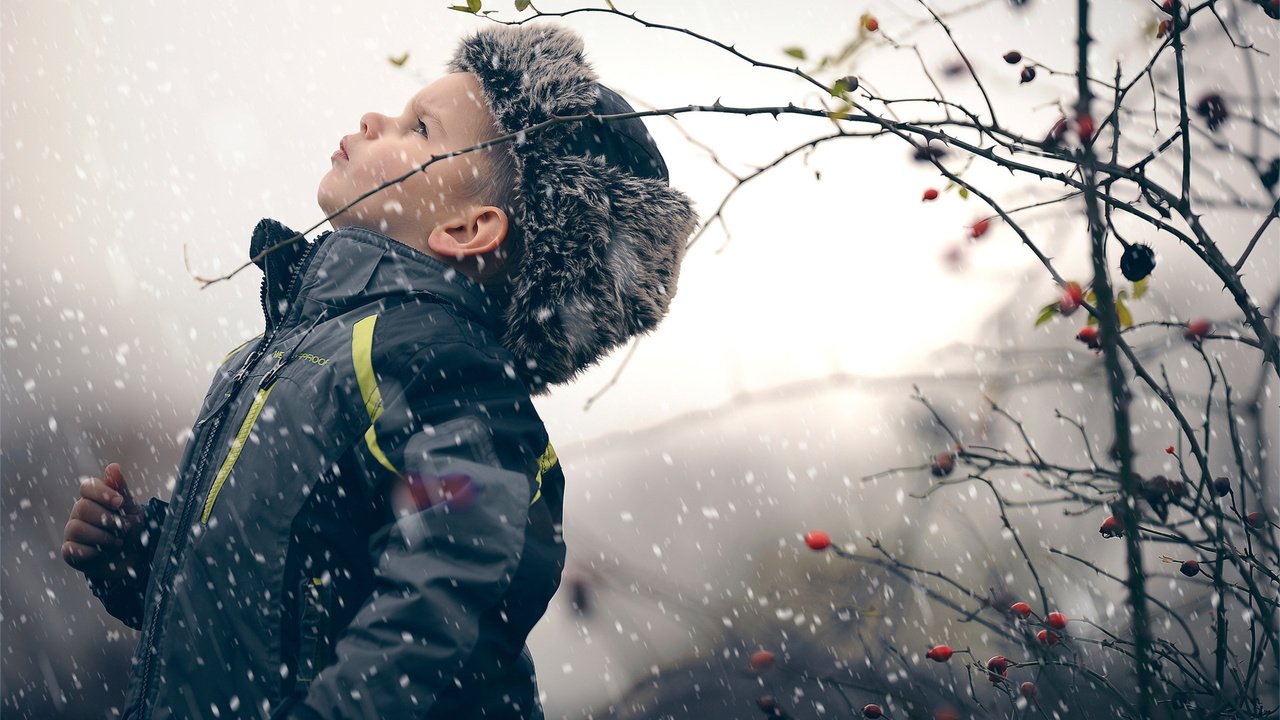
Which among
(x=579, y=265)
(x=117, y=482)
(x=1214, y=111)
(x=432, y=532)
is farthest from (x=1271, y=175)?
(x=117, y=482)

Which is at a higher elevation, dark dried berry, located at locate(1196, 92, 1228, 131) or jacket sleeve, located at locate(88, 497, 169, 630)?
dark dried berry, located at locate(1196, 92, 1228, 131)

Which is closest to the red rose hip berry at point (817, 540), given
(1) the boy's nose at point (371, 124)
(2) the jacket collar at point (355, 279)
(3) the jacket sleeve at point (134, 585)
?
(2) the jacket collar at point (355, 279)

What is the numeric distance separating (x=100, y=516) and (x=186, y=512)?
26cm

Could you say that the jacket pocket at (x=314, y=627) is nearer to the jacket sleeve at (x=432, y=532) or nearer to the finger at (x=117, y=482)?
the jacket sleeve at (x=432, y=532)

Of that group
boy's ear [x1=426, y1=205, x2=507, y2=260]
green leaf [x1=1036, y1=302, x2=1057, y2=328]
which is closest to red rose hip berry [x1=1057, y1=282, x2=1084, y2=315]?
green leaf [x1=1036, y1=302, x2=1057, y2=328]

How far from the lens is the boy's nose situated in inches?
49.9

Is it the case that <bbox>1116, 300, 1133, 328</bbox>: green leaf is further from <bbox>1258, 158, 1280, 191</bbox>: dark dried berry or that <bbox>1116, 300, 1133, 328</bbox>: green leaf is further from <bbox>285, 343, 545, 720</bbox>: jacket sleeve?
<bbox>285, 343, 545, 720</bbox>: jacket sleeve

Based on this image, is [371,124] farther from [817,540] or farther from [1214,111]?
[1214,111]

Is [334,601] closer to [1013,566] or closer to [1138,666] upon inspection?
[1138,666]

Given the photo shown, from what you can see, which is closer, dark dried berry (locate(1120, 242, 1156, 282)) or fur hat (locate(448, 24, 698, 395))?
dark dried berry (locate(1120, 242, 1156, 282))

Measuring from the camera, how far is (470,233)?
124cm

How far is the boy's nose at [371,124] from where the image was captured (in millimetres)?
1267

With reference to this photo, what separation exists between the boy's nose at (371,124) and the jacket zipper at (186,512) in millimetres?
217

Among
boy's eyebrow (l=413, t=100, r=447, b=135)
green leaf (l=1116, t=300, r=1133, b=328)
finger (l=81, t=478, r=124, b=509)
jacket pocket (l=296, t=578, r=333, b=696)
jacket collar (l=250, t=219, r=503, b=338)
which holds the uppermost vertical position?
green leaf (l=1116, t=300, r=1133, b=328)
